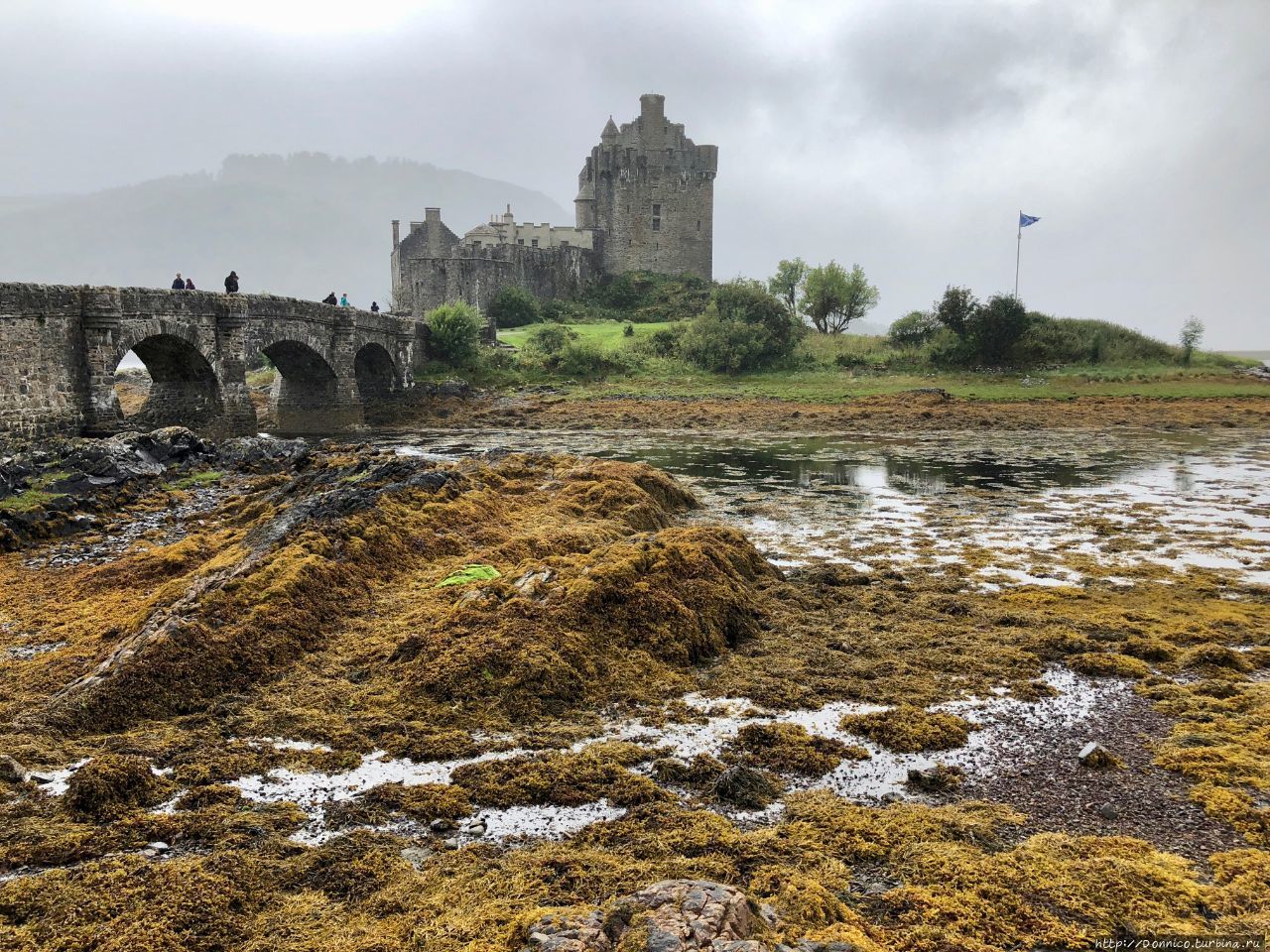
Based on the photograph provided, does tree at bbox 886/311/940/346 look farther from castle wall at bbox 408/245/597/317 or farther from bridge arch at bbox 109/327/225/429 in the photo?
bridge arch at bbox 109/327/225/429

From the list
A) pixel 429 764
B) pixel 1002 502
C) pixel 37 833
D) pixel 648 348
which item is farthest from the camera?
pixel 648 348

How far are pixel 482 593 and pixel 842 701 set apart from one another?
12.3 feet

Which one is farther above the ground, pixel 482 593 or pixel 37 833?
pixel 482 593

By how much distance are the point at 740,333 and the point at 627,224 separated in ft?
96.1

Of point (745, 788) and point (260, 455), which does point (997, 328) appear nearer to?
point (260, 455)

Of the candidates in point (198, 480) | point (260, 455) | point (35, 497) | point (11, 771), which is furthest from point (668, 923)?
point (260, 455)

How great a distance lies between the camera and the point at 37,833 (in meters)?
5.08

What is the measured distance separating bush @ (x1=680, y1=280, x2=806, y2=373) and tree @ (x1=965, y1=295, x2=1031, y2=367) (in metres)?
10.4

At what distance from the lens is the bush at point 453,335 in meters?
47.3

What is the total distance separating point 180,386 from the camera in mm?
30141

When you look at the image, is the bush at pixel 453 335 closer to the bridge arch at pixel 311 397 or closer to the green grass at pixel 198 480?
the bridge arch at pixel 311 397

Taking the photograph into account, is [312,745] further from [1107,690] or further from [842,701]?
[1107,690]

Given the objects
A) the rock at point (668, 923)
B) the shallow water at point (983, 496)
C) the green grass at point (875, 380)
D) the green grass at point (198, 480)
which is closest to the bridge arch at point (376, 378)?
the green grass at point (875, 380)

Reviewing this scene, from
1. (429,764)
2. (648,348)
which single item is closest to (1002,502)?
(429,764)
